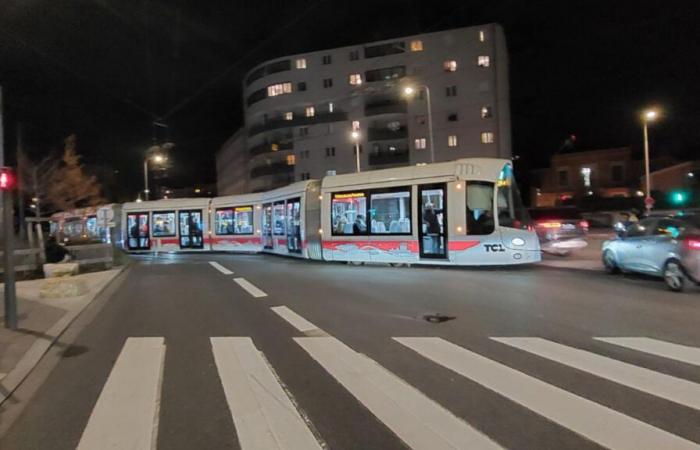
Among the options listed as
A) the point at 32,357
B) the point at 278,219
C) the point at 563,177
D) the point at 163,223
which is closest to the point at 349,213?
the point at 278,219

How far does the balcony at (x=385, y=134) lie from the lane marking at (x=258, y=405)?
6496cm

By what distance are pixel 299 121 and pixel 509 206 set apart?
63.5 meters

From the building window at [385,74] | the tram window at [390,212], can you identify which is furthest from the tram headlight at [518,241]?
the building window at [385,74]

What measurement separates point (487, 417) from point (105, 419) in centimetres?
337

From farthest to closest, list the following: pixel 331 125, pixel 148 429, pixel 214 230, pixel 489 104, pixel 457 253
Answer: pixel 331 125 < pixel 489 104 < pixel 214 230 < pixel 457 253 < pixel 148 429

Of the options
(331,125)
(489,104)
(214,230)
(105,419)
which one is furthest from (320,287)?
(331,125)

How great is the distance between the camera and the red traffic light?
30.6 feet

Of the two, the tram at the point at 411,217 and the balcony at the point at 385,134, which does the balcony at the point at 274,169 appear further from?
the tram at the point at 411,217

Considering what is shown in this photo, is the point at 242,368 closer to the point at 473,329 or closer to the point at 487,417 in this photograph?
the point at 487,417

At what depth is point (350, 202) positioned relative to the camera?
20.5 meters

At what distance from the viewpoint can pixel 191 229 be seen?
107 feet

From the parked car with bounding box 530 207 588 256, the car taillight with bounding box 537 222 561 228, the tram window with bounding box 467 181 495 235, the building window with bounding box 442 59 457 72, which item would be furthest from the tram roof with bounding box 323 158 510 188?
the building window with bounding box 442 59 457 72

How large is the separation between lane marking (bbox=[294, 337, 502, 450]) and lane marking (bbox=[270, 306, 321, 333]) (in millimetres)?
1588

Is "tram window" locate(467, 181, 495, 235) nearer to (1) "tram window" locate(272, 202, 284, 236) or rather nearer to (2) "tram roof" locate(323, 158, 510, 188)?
(2) "tram roof" locate(323, 158, 510, 188)
